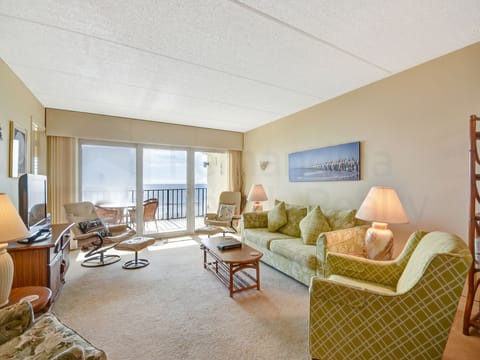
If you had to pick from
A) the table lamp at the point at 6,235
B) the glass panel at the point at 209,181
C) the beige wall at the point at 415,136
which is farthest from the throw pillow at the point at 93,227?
the beige wall at the point at 415,136

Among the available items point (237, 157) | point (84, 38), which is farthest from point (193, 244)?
point (84, 38)

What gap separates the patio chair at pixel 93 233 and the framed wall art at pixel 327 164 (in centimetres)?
303

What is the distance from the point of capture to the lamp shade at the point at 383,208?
7.23 feet

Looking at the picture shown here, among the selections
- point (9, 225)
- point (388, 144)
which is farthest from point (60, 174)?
point (388, 144)

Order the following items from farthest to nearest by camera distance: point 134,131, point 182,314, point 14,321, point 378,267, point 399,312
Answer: point 134,131 < point 182,314 < point 378,267 < point 399,312 < point 14,321

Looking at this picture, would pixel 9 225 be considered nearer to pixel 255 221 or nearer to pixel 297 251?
pixel 297 251

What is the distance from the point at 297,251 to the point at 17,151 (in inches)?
140

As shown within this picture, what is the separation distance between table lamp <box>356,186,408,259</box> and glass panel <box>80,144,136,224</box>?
168 inches

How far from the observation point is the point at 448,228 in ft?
7.27

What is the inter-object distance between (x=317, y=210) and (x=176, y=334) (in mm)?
2161

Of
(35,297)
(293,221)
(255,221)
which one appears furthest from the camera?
(255,221)

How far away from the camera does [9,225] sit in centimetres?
145

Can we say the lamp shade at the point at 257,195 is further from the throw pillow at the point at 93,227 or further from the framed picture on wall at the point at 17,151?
the framed picture on wall at the point at 17,151

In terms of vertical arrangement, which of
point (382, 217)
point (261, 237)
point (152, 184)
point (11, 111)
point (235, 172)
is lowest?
point (261, 237)
